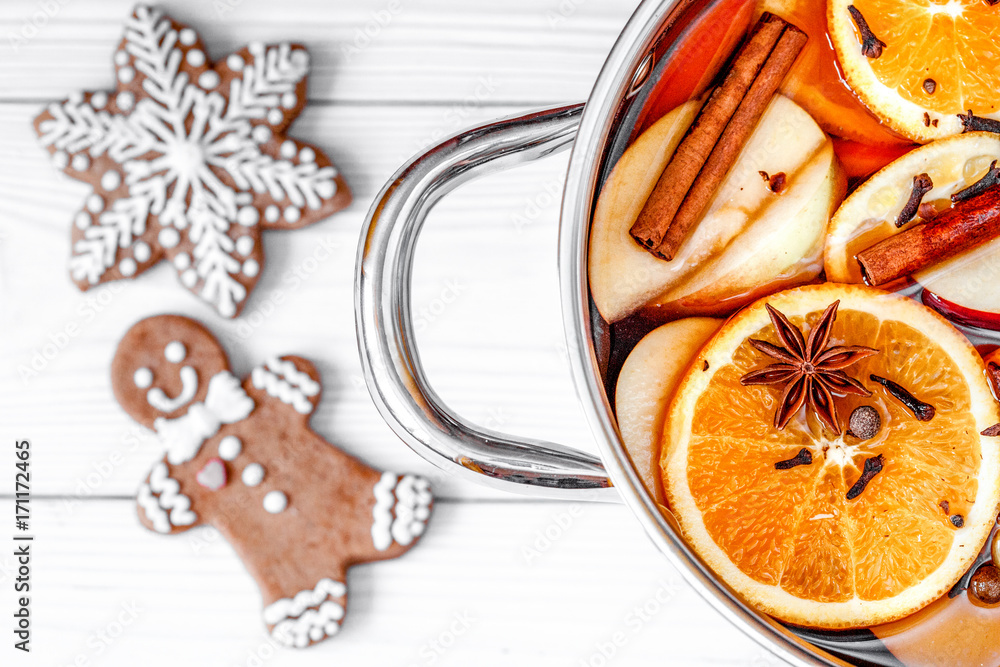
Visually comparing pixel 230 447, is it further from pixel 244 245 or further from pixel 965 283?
pixel 965 283

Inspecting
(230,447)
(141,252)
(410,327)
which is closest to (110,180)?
(141,252)

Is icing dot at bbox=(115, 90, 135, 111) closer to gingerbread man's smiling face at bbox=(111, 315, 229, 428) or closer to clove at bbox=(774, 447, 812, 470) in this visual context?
gingerbread man's smiling face at bbox=(111, 315, 229, 428)

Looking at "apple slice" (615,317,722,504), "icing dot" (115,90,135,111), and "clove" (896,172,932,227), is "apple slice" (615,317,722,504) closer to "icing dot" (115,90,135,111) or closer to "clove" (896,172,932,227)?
"clove" (896,172,932,227)

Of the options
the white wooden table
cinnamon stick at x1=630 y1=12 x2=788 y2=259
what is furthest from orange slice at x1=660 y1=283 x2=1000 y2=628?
the white wooden table

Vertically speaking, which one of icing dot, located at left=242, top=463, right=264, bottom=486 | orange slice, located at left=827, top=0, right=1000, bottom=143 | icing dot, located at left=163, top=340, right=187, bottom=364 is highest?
orange slice, located at left=827, top=0, right=1000, bottom=143

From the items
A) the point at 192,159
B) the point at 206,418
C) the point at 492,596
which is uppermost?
the point at 192,159

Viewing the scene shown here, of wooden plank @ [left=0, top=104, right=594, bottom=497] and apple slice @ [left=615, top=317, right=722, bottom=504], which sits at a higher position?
apple slice @ [left=615, top=317, right=722, bottom=504]

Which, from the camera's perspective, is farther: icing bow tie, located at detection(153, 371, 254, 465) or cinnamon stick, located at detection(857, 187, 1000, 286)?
icing bow tie, located at detection(153, 371, 254, 465)
